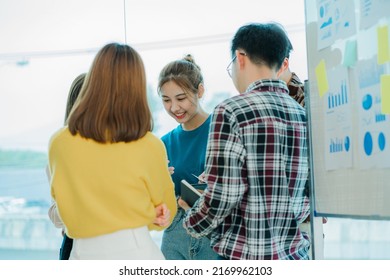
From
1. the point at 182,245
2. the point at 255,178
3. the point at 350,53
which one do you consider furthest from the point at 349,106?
the point at 182,245

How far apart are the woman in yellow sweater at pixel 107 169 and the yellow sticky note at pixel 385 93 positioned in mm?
568

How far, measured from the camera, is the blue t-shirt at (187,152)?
6.12 feet

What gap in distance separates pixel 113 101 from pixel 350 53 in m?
Result: 0.59

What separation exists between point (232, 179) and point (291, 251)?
26 centimetres

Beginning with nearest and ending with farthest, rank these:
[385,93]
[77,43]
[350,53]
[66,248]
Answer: [385,93] < [350,53] < [66,248] < [77,43]

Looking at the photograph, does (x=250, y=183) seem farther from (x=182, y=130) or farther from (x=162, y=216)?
(x=182, y=130)

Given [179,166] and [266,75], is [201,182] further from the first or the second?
[266,75]

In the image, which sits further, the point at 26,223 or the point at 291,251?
the point at 26,223

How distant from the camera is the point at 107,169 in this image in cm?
132

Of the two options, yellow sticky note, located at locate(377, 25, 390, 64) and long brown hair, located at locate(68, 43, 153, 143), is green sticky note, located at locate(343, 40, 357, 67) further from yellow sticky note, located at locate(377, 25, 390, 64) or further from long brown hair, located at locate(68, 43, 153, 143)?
long brown hair, located at locate(68, 43, 153, 143)

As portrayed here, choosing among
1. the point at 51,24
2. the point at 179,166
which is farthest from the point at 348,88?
the point at 51,24

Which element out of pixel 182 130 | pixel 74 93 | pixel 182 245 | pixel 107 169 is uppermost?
pixel 74 93

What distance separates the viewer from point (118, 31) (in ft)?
10.3

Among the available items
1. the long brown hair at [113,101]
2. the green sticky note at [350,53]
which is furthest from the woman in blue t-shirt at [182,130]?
the green sticky note at [350,53]
